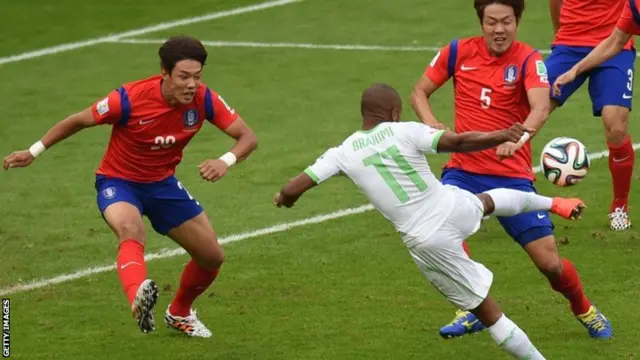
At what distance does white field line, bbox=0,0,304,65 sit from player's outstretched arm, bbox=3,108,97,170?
1115 cm

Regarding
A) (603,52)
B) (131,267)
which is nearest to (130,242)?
(131,267)

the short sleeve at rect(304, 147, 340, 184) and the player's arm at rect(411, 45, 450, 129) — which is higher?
the short sleeve at rect(304, 147, 340, 184)

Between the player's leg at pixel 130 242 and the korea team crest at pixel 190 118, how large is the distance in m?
0.62

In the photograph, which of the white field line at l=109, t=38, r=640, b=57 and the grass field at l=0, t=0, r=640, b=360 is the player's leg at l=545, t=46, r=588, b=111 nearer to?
the grass field at l=0, t=0, r=640, b=360

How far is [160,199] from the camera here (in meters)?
11.3

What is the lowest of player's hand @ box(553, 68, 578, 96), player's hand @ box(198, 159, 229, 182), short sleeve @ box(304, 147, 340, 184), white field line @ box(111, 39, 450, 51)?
white field line @ box(111, 39, 450, 51)

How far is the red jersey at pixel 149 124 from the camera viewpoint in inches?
436

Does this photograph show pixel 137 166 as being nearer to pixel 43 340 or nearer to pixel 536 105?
pixel 43 340

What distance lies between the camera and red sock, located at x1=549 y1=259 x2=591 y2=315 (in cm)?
1087

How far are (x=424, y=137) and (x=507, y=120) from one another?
176cm

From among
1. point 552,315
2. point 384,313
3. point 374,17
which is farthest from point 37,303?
point 374,17

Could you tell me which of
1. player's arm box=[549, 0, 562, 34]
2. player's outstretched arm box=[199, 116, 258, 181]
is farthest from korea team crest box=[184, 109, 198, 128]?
player's arm box=[549, 0, 562, 34]

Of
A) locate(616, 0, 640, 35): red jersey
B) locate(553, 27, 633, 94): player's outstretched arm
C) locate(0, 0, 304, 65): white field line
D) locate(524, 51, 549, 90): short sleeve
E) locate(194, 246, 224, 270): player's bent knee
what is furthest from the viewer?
locate(0, 0, 304, 65): white field line

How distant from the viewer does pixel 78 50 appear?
2241 cm
